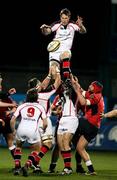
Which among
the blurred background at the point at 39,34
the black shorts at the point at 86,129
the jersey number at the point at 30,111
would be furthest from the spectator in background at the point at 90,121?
the blurred background at the point at 39,34

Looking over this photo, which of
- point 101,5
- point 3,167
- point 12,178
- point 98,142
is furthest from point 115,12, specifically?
point 12,178

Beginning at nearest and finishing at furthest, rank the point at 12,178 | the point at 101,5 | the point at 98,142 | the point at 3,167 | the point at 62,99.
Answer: the point at 12,178, the point at 62,99, the point at 3,167, the point at 98,142, the point at 101,5

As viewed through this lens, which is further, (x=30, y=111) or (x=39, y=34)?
(x=39, y=34)

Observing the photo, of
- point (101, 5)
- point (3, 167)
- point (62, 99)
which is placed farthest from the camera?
point (101, 5)

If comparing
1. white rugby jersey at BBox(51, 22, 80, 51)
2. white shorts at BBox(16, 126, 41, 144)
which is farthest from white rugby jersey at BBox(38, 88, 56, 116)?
white shorts at BBox(16, 126, 41, 144)

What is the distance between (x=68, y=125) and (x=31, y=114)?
30.9 inches

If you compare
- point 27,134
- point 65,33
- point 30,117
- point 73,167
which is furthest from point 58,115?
point 73,167

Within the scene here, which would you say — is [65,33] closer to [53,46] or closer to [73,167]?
[53,46]

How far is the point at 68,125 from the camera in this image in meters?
13.5

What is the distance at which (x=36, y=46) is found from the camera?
101 ft

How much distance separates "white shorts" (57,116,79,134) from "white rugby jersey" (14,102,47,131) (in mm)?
441

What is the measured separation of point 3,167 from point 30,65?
15092 millimetres

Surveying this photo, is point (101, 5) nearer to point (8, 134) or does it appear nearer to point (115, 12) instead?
point (115, 12)

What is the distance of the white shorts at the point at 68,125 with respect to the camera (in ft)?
44.3
